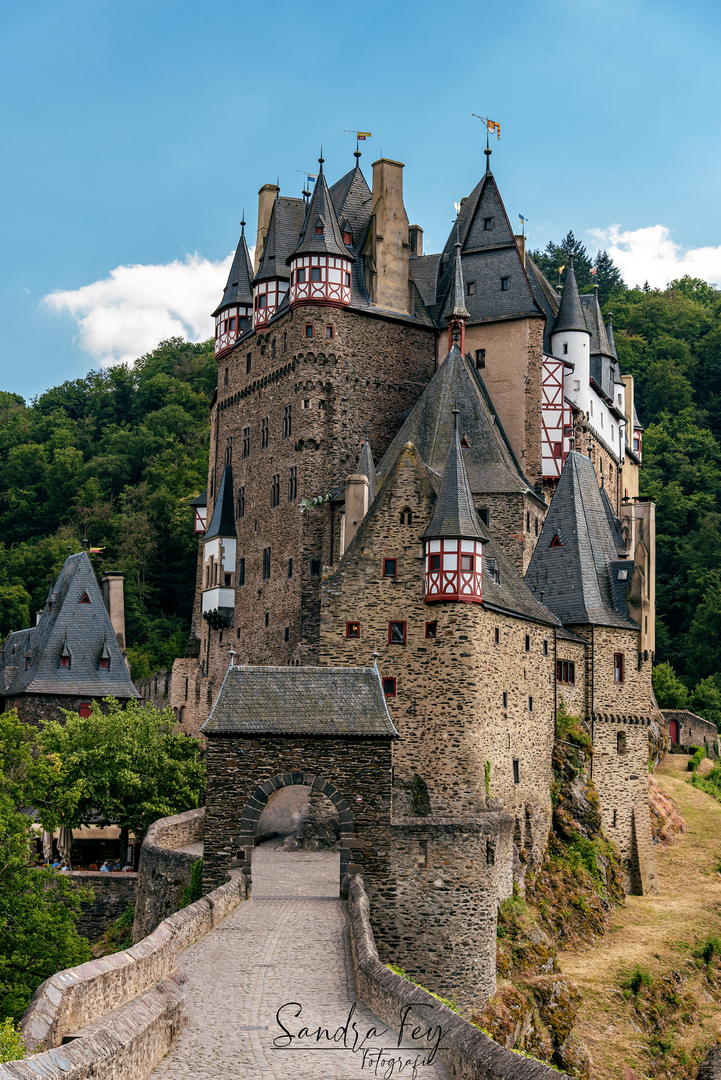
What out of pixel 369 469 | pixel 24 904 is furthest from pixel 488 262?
pixel 24 904

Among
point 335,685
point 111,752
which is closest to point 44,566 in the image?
point 111,752

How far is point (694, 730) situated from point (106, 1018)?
47.7m

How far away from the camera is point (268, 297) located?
1996 inches

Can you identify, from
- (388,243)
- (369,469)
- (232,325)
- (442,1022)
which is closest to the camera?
(442,1022)

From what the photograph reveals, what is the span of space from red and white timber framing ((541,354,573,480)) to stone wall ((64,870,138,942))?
2013cm

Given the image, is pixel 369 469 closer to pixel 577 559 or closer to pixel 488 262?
pixel 577 559

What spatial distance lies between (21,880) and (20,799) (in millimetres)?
2920

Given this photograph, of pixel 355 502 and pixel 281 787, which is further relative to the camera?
pixel 355 502

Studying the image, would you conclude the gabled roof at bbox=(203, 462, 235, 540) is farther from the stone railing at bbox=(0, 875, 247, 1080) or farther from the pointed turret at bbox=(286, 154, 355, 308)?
the stone railing at bbox=(0, 875, 247, 1080)

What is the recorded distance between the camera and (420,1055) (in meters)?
13.3

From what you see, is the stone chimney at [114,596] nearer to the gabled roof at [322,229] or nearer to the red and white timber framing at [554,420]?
the gabled roof at [322,229]

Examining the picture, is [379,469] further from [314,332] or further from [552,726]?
[552,726]

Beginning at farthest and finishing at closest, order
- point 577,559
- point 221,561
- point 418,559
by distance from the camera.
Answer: point 221,561 < point 577,559 < point 418,559

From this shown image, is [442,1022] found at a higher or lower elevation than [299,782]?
lower
